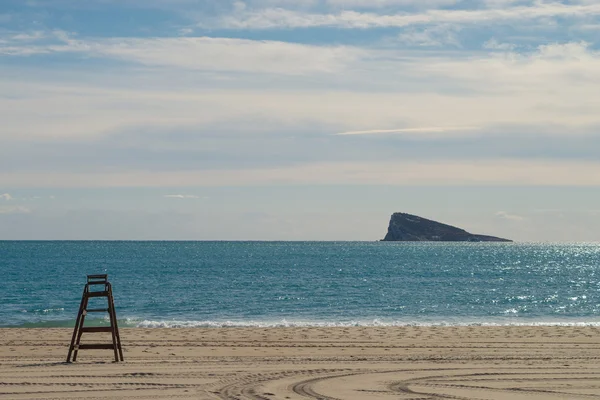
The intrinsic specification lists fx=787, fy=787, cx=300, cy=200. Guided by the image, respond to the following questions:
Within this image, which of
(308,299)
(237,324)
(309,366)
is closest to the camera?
(309,366)

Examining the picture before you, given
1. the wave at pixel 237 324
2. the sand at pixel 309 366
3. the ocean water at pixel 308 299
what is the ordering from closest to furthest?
the sand at pixel 309 366
the wave at pixel 237 324
the ocean water at pixel 308 299

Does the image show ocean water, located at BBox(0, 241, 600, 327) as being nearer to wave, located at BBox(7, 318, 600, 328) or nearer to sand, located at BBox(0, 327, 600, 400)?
wave, located at BBox(7, 318, 600, 328)

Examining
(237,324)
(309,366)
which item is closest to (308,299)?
(237,324)

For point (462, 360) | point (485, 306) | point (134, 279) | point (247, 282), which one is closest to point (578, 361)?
point (462, 360)

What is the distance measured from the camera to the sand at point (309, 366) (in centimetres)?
1327

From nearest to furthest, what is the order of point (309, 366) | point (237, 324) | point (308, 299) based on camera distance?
1. point (309, 366)
2. point (237, 324)
3. point (308, 299)

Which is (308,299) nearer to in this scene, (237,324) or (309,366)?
(237,324)

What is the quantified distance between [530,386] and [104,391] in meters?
7.40

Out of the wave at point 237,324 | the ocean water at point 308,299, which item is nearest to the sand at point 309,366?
the wave at point 237,324

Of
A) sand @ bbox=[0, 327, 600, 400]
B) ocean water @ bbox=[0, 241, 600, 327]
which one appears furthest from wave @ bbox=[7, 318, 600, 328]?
sand @ bbox=[0, 327, 600, 400]

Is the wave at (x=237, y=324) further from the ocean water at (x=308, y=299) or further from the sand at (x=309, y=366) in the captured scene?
the sand at (x=309, y=366)

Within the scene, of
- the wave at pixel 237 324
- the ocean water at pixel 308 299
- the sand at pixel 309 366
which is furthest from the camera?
the ocean water at pixel 308 299

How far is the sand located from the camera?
13.3m

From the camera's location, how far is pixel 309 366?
1642cm
